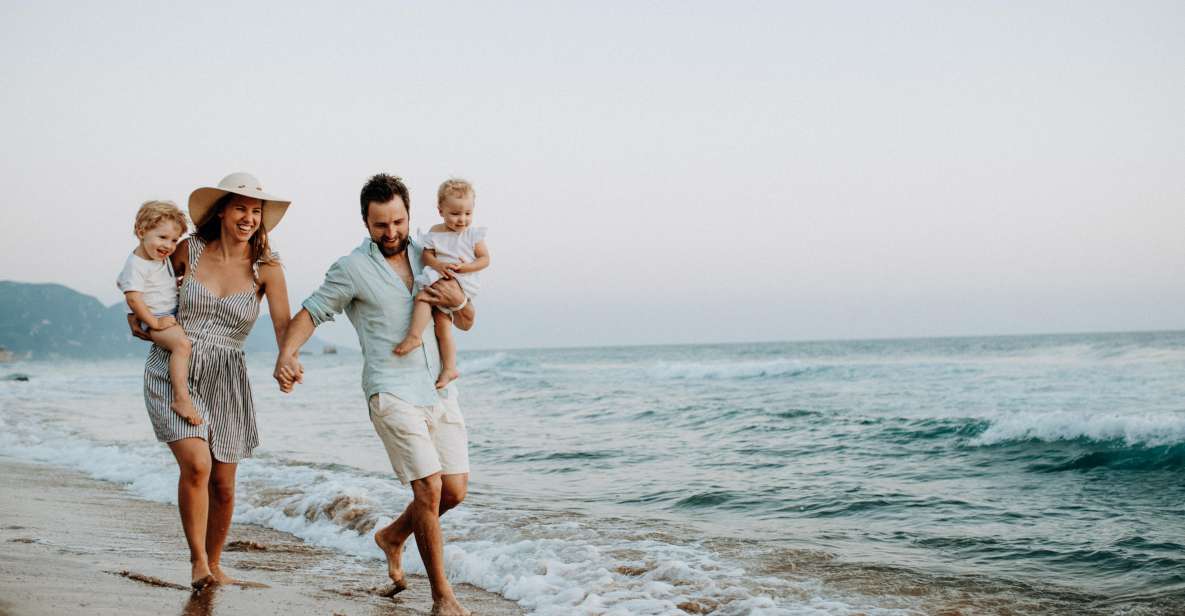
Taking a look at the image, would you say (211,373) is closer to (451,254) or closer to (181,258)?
(181,258)

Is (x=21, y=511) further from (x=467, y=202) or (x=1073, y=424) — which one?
(x=1073, y=424)

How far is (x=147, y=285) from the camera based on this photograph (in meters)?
3.82

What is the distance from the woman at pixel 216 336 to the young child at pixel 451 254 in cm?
69

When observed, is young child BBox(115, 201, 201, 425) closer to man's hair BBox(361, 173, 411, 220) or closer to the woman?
the woman

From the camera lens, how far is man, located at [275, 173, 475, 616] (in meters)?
3.88

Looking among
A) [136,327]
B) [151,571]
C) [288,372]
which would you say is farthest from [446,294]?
[151,571]

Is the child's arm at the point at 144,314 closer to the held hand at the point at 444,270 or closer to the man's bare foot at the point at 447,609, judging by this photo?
the held hand at the point at 444,270

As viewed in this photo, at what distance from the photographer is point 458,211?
161 inches

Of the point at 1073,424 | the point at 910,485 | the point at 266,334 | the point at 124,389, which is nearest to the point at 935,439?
the point at 1073,424

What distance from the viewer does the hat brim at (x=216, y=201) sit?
12.8ft

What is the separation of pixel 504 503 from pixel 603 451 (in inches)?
154

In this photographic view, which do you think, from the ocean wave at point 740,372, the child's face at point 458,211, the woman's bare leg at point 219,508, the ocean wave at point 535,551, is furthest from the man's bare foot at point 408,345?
the ocean wave at point 740,372

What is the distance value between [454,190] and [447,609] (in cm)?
186

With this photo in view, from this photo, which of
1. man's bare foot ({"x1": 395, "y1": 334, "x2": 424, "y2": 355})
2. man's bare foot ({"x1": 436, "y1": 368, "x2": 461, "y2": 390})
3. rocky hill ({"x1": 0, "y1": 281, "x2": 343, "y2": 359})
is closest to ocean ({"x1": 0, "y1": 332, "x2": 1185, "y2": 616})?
man's bare foot ({"x1": 436, "y1": 368, "x2": 461, "y2": 390})
